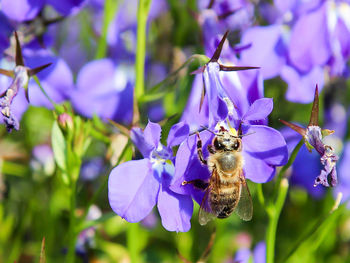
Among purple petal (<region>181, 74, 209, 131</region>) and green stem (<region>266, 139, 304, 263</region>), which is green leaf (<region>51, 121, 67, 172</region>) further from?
green stem (<region>266, 139, 304, 263</region>)

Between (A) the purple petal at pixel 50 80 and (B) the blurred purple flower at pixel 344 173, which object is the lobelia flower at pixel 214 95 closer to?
(A) the purple petal at pixel 50 80

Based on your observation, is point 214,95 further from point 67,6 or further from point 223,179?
point 67,6

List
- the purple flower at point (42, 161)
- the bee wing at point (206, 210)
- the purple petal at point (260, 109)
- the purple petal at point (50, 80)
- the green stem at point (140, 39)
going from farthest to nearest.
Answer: the purple flower at point (42, 161) → the purple petal at point (50, 80) → the green stem at point (140, 39) → the bee wing at point (206, 210) → the purple petal at point (260, 109)

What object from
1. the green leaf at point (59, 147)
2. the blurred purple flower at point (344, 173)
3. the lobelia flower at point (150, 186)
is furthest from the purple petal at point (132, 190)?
the blurred purple flower at point (344, 173)

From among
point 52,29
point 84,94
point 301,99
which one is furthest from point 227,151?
point 52,29

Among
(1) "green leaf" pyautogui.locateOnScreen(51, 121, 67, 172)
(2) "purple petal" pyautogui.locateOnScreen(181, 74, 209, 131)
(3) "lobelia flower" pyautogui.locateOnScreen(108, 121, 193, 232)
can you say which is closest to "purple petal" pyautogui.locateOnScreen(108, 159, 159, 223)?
(3) "lobelia flower" pyautogui.locateOnScreen(108, 121, 193, 232)

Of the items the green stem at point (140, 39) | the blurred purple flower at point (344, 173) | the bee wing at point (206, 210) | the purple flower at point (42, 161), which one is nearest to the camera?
the bee wing at point (206, 210)
